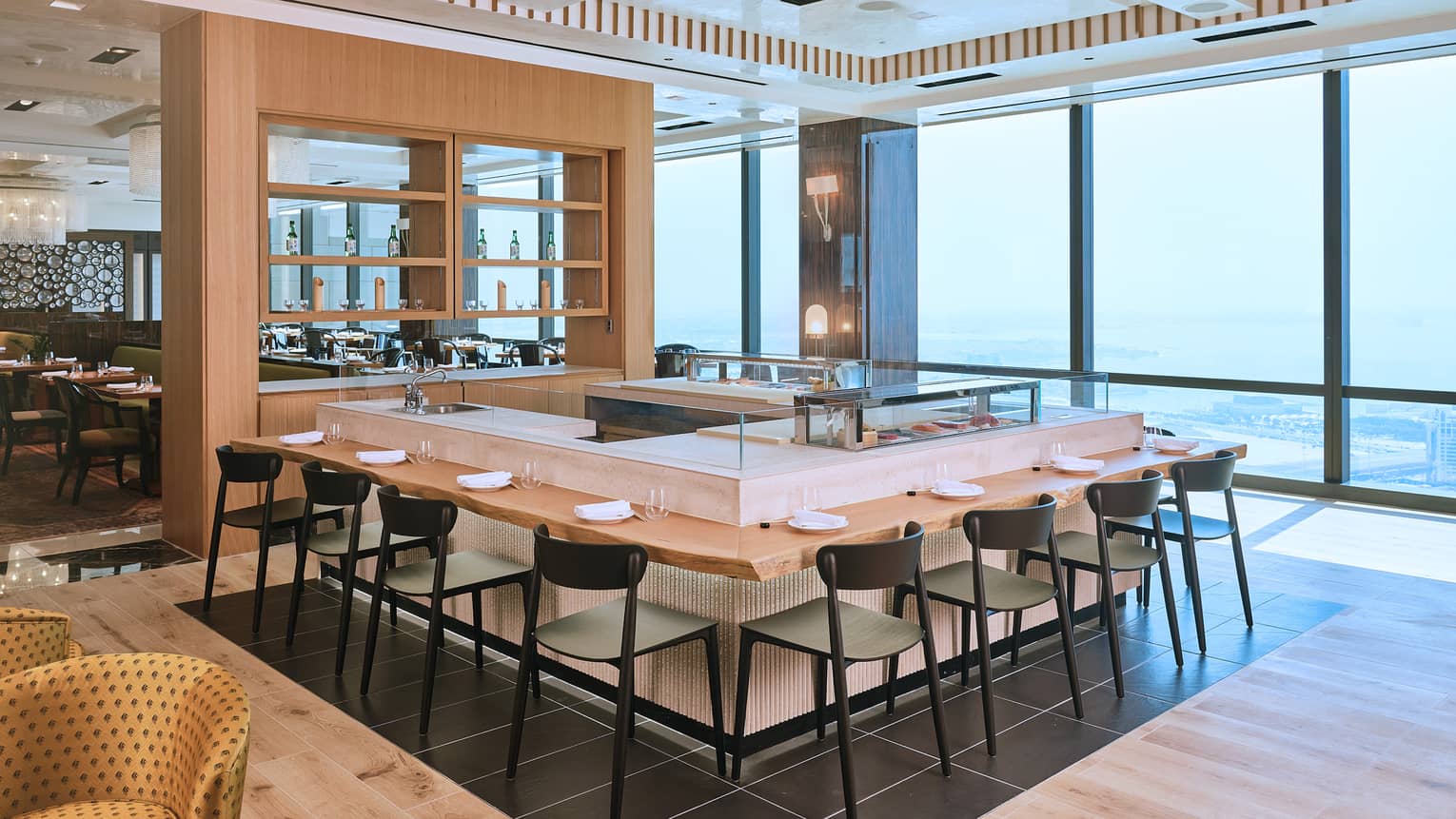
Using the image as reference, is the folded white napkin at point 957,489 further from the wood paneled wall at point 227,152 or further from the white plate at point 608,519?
the wood paneled wall at point 227,152

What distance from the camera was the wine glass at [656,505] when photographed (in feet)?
11.1

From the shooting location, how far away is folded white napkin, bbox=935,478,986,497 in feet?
12.3

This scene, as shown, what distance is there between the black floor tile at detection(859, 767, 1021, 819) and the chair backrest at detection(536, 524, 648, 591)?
0.94 metres

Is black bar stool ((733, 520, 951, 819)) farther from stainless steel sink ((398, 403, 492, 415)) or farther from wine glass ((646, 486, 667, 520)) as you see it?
A: stainless steel sink ((398, 403, 492, 415))

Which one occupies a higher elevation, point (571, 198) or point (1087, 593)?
point (571, 198)

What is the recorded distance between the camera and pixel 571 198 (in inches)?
301

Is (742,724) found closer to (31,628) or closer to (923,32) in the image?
(31,628)

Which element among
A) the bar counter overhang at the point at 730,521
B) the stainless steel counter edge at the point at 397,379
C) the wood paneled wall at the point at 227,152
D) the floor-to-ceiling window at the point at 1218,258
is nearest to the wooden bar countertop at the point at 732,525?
the bar counter overhang at the point at 730,521

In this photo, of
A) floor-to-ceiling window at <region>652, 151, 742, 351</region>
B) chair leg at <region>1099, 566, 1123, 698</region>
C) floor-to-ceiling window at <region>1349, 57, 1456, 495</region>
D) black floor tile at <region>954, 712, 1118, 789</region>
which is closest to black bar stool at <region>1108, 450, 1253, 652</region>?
chair leg at <region>1099, 566, 1123, 698</region>

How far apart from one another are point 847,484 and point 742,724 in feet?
2.97

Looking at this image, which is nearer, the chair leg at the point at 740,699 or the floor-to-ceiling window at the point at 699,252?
the chair leg at the point at 740,699

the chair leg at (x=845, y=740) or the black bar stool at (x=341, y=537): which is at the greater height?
the black bar stool at (x=341, y=537)

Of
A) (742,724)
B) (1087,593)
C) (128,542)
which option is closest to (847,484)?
(742,724)

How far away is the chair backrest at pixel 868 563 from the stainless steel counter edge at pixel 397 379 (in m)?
3.30
